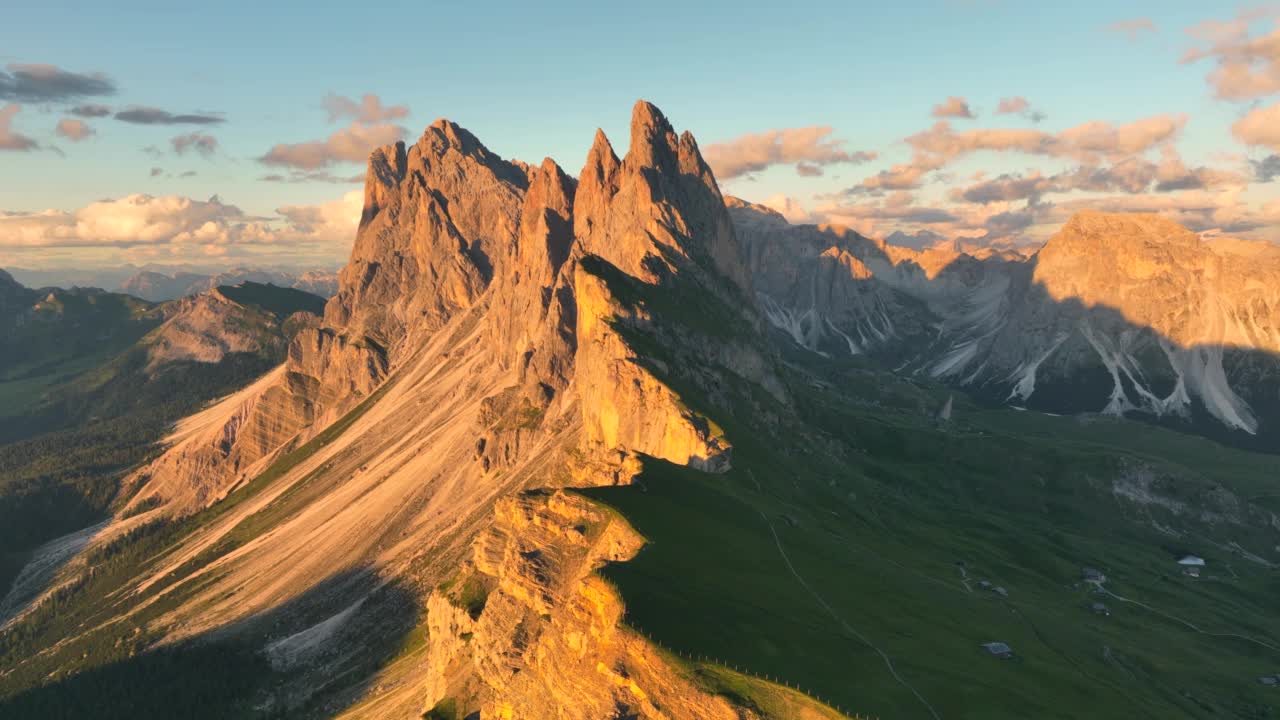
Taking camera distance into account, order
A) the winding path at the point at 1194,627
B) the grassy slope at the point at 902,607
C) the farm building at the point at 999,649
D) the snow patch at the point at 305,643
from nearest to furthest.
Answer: the grassy slope at the point at 902,607, the farm building at the point at 999,649, the winding path at the point at 1194,627, the snow patch at the point at 305,643

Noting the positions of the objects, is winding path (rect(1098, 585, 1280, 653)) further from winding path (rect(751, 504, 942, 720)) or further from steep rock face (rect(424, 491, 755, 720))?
steep rock face (rect(424, 491, 755, 720))

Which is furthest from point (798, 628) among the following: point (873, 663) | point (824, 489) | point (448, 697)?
point (824, 489)

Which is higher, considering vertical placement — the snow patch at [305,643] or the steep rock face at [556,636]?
the steep rock face at [556,636]

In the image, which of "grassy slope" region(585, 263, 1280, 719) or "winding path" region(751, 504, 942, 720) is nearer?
"winding path" region(751, 504, 942, 720)

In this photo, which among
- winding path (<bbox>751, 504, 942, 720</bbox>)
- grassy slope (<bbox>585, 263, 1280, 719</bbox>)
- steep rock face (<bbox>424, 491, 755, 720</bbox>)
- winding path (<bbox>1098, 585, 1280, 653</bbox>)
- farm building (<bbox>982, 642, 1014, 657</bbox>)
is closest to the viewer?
steep rock face (<bbox>424, 491, 755, 720</bbox>)

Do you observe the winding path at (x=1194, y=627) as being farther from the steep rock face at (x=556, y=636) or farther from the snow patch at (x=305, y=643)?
the snow patch at (x=305, y=643)

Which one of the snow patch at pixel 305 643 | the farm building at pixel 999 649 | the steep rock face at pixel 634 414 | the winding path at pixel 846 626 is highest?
the steep rock face at pixel 634 414

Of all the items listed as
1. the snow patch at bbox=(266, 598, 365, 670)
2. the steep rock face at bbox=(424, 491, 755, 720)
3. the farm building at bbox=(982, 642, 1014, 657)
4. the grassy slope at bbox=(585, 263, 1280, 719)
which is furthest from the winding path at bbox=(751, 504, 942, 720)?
the snow patch at bbox=(266, 598, 365, 670)

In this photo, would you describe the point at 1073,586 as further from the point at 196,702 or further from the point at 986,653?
the point at 196,702

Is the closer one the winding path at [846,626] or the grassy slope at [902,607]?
the winding path at [846,626]

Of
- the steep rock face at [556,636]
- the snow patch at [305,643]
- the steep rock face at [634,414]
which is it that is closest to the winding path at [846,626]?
the steep rock face at [556,636]

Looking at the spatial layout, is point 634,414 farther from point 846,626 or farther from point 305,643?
point 305,643
